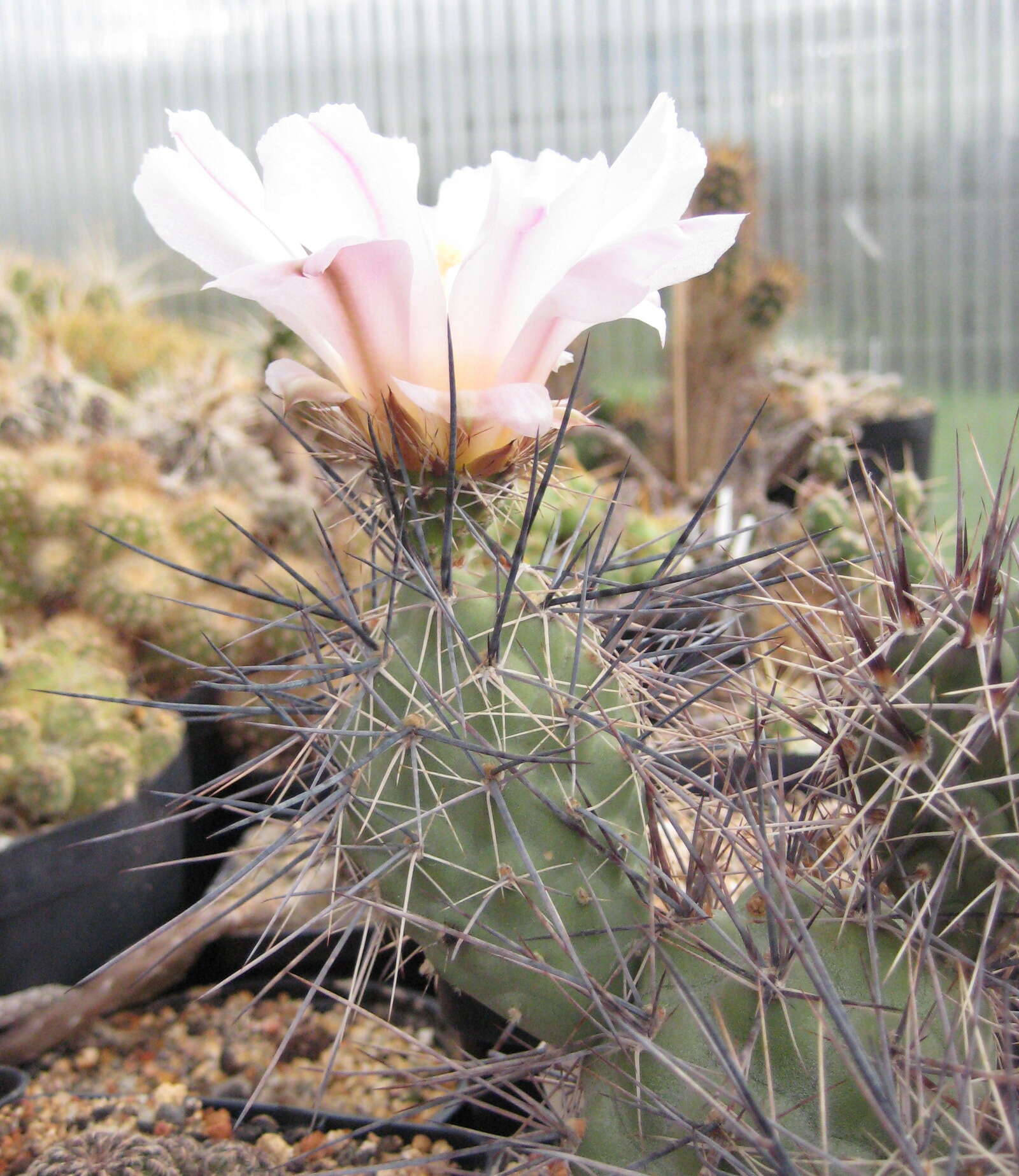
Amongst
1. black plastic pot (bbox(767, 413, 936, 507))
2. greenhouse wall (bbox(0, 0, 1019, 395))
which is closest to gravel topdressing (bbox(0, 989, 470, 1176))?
black plastic pot (bbox(767, 413, 936, 507))

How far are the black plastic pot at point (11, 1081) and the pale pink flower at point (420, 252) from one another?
1.87 ft

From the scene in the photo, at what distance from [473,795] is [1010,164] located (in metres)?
3.42

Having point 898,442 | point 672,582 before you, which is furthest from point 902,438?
point 672,582

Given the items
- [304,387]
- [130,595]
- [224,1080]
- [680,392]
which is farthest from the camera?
[680,392]

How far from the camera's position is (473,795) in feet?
1.41

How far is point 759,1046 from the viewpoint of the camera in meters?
0.40

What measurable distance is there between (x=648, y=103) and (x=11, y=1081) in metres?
3.48

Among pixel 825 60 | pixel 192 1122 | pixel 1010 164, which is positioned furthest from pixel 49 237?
pixel 192 1122

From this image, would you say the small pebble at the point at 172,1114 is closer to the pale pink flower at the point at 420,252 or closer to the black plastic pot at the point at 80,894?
the black plastic pot at the point at 80,894

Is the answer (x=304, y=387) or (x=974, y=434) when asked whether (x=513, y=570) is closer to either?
(x=304, y=387)

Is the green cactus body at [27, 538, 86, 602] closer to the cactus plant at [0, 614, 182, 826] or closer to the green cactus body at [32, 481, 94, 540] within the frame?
the green cactus body at [32, 481, 94, 540]

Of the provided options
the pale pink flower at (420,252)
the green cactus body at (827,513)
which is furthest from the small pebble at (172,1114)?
the green cactus body at (827,513)

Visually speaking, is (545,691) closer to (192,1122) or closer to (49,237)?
(192,1122)

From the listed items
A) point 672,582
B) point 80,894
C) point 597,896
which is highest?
point 672,582
